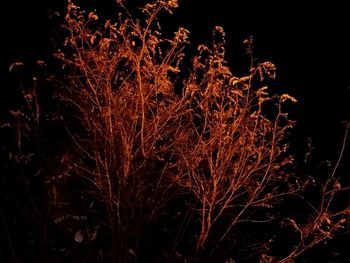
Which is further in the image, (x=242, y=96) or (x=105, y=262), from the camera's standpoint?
(x=105, y=262)

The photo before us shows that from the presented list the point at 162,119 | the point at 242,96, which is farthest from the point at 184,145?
the point at 242,96

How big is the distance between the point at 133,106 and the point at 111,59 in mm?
794

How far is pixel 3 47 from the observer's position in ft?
41.2

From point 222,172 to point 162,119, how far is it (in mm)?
1168

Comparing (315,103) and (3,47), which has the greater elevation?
(3,47)

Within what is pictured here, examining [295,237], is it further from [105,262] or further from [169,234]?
[105,262]

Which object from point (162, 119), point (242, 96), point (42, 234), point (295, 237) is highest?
point (242, 96)

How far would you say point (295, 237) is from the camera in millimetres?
13203

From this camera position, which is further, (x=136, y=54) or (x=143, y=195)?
(x=143, y=195)

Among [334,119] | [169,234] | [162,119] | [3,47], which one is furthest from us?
[334,119]

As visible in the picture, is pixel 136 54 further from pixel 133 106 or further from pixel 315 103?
pixel 315 103

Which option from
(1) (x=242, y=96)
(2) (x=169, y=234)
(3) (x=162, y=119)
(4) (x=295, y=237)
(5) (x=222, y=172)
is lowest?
(4) (x=295, y=237)

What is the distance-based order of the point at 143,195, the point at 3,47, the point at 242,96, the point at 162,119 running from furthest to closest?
1. the point at 3,47
2. the point at 143,195
3. the point at 162,119
4. the point at 242,96

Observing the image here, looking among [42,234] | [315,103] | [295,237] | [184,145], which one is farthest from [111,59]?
[315,103]
